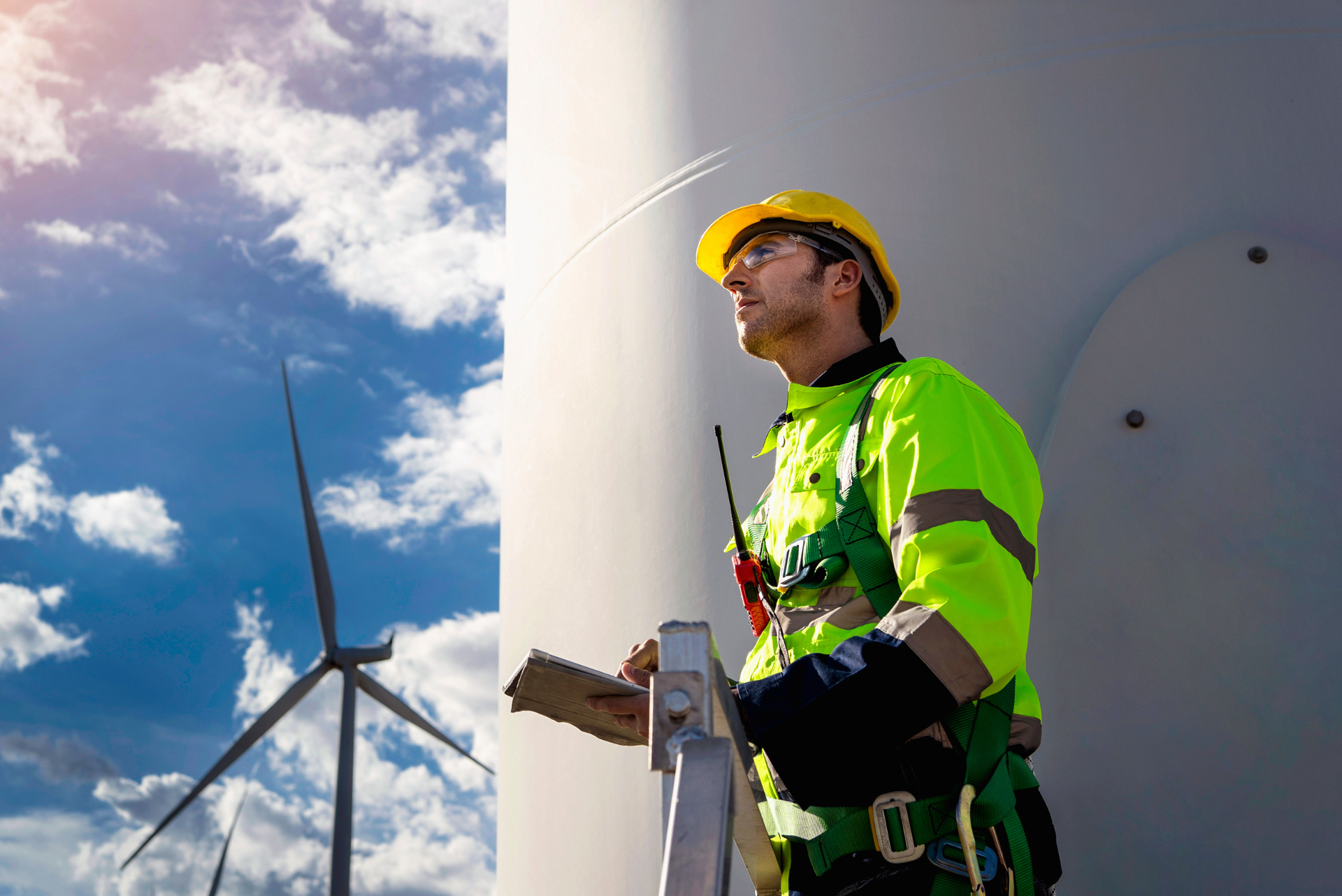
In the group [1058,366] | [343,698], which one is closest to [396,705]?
[343,698]

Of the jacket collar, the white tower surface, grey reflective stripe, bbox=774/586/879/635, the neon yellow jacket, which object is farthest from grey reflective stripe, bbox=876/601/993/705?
the white tower surface

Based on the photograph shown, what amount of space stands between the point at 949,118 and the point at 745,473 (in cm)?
149

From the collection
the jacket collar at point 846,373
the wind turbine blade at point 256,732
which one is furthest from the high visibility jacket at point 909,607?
the wind turbine blade at point 256,732

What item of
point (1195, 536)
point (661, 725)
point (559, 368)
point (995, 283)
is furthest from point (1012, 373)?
point (661, 725)

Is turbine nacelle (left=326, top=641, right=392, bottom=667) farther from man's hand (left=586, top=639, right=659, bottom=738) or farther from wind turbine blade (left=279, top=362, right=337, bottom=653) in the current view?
man's hand (left=586, top=639, right=659, bottom=738)

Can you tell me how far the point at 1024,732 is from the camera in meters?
2.27

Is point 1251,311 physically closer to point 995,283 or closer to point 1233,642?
point 995,283

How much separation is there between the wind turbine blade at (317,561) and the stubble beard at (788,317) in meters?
11.8

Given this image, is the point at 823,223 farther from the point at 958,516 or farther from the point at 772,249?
the point at 958,516

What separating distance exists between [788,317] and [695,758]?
5.80 ft

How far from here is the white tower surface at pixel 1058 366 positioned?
317 cm

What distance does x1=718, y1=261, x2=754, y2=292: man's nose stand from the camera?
3.08 metres

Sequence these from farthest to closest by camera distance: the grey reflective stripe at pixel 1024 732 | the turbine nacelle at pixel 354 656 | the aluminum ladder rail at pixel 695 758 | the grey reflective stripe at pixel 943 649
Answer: the turbine nacelle at pixel 354 656 < the grey reflective stripe at pixel 1024 732 < the grey reflective stripe at pixel 943 649 < the aluminum ladder rail at pixel 695 758

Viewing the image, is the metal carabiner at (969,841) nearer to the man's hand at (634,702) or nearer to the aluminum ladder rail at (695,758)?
the aluminum ladder rail at (695,758)
